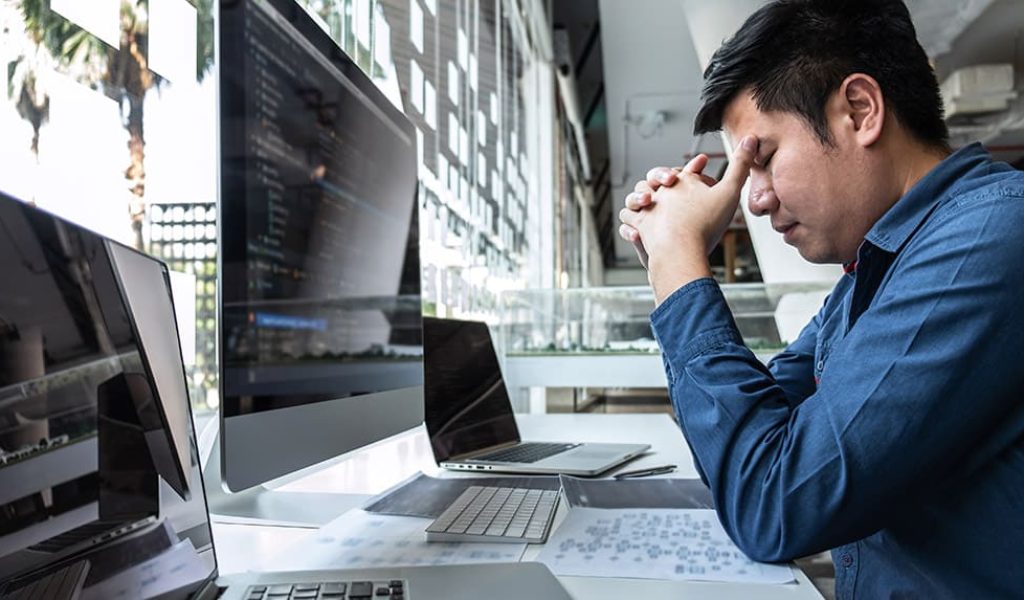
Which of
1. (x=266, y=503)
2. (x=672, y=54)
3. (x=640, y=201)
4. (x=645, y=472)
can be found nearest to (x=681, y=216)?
(x=640, y=201)

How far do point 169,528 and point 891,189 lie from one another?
2.67 ft

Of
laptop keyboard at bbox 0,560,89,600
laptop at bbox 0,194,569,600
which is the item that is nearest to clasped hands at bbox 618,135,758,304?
laptop at bbox 0,194,569,600

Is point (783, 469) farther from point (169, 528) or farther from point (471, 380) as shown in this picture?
point (471, 380)

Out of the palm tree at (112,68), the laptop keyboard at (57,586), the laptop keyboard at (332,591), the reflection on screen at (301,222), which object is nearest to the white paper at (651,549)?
the laptop keyboard at (332,591)

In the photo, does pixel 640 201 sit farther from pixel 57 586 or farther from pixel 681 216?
pixel 57 586

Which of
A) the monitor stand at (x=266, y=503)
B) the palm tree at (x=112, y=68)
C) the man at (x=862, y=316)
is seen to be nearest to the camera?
the man at (x=862, y=316)

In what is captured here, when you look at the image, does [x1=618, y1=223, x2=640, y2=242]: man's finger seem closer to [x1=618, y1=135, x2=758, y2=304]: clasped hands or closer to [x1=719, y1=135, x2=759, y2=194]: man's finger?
[x1=618, y1=135, x2=758, y2=304]: clasped hands

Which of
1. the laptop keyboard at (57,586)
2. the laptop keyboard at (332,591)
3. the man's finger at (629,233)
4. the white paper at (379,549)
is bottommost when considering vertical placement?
the white paper at (379,549)

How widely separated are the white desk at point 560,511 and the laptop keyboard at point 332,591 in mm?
173

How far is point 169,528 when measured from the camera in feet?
1.77

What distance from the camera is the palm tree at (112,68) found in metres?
0.79

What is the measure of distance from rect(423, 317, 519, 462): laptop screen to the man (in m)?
0.61

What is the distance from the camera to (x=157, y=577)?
1.65 ft

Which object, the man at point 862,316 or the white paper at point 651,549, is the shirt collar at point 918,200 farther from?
the white paper at point 651,549
